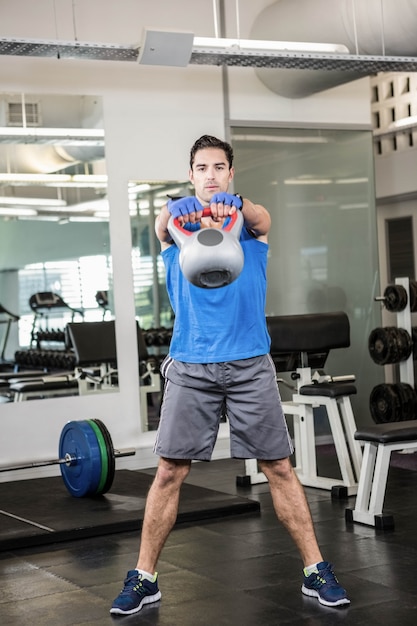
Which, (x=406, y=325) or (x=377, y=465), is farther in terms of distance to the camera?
(x=406, y=325)

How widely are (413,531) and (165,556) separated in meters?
0.98

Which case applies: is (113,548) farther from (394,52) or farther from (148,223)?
(394,52)

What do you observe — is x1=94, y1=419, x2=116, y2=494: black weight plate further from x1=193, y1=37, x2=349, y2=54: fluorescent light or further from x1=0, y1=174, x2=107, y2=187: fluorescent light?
x1=193, y1=37, x2=349, y2=54: fluorescent light

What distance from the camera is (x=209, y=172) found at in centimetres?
271

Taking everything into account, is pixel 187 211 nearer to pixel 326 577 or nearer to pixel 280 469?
pixel 280 469

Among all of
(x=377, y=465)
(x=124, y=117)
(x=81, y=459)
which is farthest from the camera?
(x=124, y=117)

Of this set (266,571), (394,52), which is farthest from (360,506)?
(394,52)

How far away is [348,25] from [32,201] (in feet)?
6.48

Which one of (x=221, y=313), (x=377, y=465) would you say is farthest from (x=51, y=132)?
(x=221, y=313)

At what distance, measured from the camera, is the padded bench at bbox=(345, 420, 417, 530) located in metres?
3.75

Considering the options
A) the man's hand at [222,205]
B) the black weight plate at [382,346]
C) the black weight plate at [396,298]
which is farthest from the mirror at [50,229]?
the man's hand at [222,205]

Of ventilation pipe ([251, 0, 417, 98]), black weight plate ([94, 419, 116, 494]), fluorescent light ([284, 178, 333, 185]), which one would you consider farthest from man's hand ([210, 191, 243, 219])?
fluorescent light ([284, 178, 333, 185])

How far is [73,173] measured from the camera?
17.7 ft

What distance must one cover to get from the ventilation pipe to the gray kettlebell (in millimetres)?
2877
